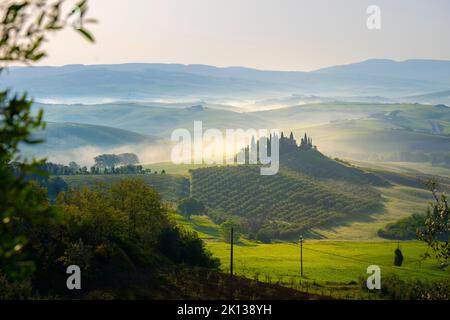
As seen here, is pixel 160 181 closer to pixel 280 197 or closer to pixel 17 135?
pixel 280 197

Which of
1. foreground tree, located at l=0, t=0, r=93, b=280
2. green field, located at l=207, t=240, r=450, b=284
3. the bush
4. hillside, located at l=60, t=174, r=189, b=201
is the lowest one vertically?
green field, located at l=207, t=240, r=450, b=284

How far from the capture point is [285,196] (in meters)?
165


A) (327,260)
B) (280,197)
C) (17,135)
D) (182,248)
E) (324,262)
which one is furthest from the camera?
(280,197)

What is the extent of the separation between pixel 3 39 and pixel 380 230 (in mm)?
127542

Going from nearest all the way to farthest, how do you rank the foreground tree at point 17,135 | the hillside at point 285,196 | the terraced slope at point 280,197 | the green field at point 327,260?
1. the foreground tree at point 17,135
2. the green field at point 327,260
3. the hillside at point 285,196
4. the terraced slope at point 280,197

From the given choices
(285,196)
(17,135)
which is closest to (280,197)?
(285,196)

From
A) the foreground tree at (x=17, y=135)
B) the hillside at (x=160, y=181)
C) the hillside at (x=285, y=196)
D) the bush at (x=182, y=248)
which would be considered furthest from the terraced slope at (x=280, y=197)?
the foreground tree at (x=17, y=135)

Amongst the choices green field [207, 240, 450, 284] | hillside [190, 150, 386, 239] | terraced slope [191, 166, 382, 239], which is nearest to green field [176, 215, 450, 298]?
green field [207, 240, 450, 284]

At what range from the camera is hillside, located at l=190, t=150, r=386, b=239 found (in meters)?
140

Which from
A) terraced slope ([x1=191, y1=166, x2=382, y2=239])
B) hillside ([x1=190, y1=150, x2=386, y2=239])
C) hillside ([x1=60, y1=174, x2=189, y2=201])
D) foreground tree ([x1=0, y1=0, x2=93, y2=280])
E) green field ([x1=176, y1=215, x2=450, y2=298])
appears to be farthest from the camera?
hillside ([x1=60, y1=174, x2=189, y2=201])

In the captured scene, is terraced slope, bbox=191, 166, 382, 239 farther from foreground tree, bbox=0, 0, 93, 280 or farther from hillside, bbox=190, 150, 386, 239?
foreground tree, bbox=0, 0, 93, 280

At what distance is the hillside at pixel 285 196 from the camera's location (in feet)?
458

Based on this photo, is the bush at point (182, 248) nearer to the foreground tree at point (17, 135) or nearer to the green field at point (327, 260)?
the green field at point (327, 260)

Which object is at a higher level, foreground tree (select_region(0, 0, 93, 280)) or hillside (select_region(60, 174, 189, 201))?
foreground tree (select_region(0, 0, 93, 280))
